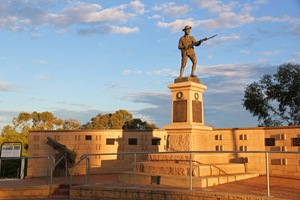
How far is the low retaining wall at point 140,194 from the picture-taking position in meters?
7.38

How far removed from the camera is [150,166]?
10500mm

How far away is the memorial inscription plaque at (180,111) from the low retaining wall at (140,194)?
3.97 m

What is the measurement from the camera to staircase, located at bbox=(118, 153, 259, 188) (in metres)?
9.12

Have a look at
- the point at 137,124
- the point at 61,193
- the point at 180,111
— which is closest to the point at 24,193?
the point at 61,193

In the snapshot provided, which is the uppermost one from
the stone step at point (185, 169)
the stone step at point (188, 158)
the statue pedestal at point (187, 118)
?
the statue pedestal at point (187, 118)

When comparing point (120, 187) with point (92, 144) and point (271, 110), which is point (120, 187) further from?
point (271, 110)

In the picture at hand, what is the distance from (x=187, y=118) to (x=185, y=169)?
97.8 inches

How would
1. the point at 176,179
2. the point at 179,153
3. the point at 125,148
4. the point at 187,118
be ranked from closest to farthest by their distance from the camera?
the point at 176,179, the point at 179,153, the point at 187,118, the point at 125,148

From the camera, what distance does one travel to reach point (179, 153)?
35.9ft

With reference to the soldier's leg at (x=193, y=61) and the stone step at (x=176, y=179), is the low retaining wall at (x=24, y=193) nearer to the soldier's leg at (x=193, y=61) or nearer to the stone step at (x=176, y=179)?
the stone step at (x=176, y=179)

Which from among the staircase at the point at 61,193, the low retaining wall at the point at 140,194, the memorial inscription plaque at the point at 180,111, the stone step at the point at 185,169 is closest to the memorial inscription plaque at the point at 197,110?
the memorial inscription plaque at the point at 180,111

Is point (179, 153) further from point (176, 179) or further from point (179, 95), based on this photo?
point (179, 95)

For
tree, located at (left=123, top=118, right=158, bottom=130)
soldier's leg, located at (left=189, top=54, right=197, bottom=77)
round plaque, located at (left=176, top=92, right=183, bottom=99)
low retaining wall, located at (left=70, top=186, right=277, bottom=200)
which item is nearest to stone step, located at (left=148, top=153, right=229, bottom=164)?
round plaque, located at (left=176, top=92, right=183, bottom=99)

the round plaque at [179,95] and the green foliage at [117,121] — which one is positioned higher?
the green foliage at [117,121]
